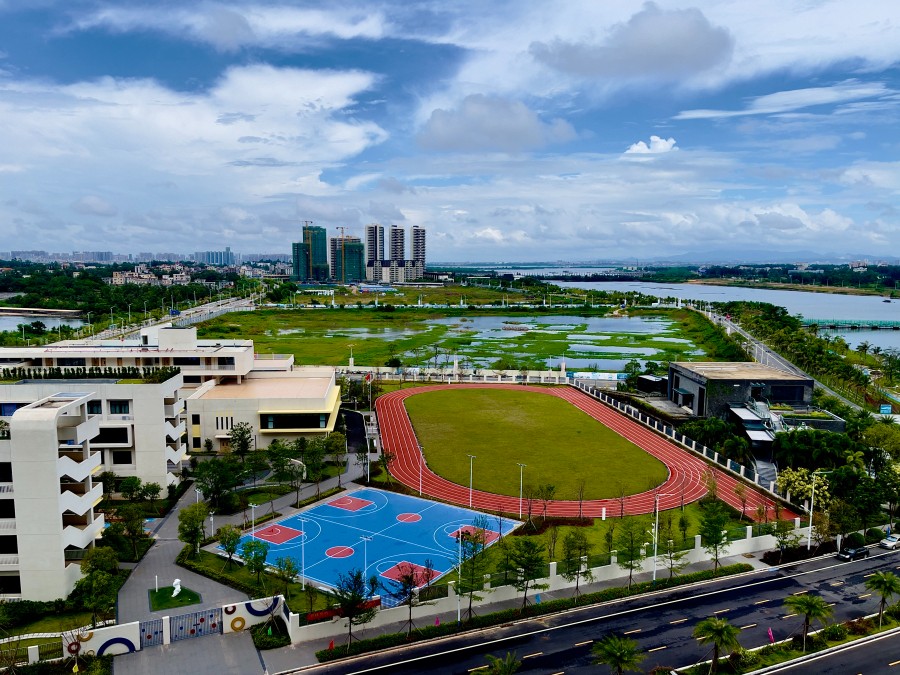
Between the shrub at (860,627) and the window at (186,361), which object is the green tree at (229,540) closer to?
the shrub at (860,627)

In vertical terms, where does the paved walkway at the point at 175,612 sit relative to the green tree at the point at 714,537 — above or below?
below

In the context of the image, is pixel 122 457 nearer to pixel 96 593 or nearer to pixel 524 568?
pixel 96 593

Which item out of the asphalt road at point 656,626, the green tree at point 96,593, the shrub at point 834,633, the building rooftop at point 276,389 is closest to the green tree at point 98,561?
the green tree at point 96,593

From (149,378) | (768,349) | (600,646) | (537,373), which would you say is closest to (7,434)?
(149,378)

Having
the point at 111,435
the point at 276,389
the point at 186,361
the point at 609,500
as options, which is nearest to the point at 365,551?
the point at 609,500

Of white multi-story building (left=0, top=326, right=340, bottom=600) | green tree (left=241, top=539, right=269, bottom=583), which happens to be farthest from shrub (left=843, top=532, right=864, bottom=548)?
white multi-story building (left=0, top=326, right=340, bottom=600)

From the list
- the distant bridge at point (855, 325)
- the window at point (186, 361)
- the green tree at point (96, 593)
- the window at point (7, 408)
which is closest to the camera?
the green tree at point (96, 593)

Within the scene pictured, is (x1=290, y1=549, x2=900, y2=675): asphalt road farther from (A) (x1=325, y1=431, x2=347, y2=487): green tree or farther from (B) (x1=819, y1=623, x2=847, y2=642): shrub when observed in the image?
(A) (x1=325, y1=431, x2=347, y2=487): green tree

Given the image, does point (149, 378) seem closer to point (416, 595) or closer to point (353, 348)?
point (416, 595)
